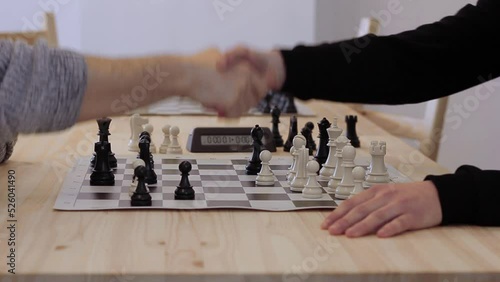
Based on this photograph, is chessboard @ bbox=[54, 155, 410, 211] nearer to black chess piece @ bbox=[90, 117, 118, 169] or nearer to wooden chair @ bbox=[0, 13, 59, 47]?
black chess piece @ bbox=[90, 117, 118, 169]

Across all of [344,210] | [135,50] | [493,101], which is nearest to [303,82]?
[344,210]

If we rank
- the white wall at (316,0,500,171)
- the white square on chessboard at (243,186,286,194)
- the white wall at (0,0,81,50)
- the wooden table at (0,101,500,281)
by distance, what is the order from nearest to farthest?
the wooden table at (0,101,500,281)
the white square on chessboard at (243,186,286,194)
the white wall at (316,0,500,171)
the white wall at (0,0,81,50)

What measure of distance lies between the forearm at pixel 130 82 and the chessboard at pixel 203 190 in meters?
0.19

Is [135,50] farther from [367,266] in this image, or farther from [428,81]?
[367,266]

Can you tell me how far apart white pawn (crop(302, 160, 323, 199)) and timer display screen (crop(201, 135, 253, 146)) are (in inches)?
17.4

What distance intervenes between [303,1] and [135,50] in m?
1.08

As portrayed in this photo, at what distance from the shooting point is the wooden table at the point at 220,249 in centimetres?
103

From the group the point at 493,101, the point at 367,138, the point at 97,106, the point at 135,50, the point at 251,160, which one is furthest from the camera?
the point at 135,50

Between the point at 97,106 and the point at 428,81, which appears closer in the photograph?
the point at 97,106

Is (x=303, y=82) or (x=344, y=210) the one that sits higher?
(x=303, y=82)

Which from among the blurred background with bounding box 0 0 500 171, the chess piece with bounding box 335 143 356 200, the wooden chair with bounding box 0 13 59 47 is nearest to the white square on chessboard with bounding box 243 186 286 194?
the chess piece with bounding box 335 143 356 200

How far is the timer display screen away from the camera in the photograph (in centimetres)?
186

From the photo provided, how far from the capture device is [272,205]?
135 cm

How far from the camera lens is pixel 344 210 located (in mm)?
1242
